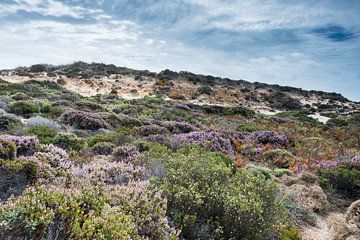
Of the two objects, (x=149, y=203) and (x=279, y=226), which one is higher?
(x=149, y=203)

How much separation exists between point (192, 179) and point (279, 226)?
69.8 inches

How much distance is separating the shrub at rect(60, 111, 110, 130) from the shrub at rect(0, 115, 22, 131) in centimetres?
253

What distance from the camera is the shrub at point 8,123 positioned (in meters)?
10.2

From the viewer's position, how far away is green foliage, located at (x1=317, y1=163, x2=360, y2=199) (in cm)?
847

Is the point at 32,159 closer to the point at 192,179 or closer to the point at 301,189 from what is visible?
the point at 192,179

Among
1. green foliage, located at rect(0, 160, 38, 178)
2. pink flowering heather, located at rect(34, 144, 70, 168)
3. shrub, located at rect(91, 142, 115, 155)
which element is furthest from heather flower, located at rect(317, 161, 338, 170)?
green foliage, located at rect(0, 160, 38, 178)

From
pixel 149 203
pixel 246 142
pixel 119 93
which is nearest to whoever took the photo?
pixel 149 203

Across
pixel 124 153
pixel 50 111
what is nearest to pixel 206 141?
pixel 124 153

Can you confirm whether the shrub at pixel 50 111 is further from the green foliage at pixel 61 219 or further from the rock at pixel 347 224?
the rock at pixel 347 224

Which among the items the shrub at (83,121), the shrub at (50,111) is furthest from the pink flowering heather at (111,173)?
the shrub at (50,111)

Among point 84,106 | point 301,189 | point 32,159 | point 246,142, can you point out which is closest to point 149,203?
point 32,159

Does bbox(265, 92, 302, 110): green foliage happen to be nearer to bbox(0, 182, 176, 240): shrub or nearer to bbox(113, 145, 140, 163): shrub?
bbox(113, 145, 140, 163): shrub

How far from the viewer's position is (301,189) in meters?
7.93

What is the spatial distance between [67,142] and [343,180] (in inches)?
307
